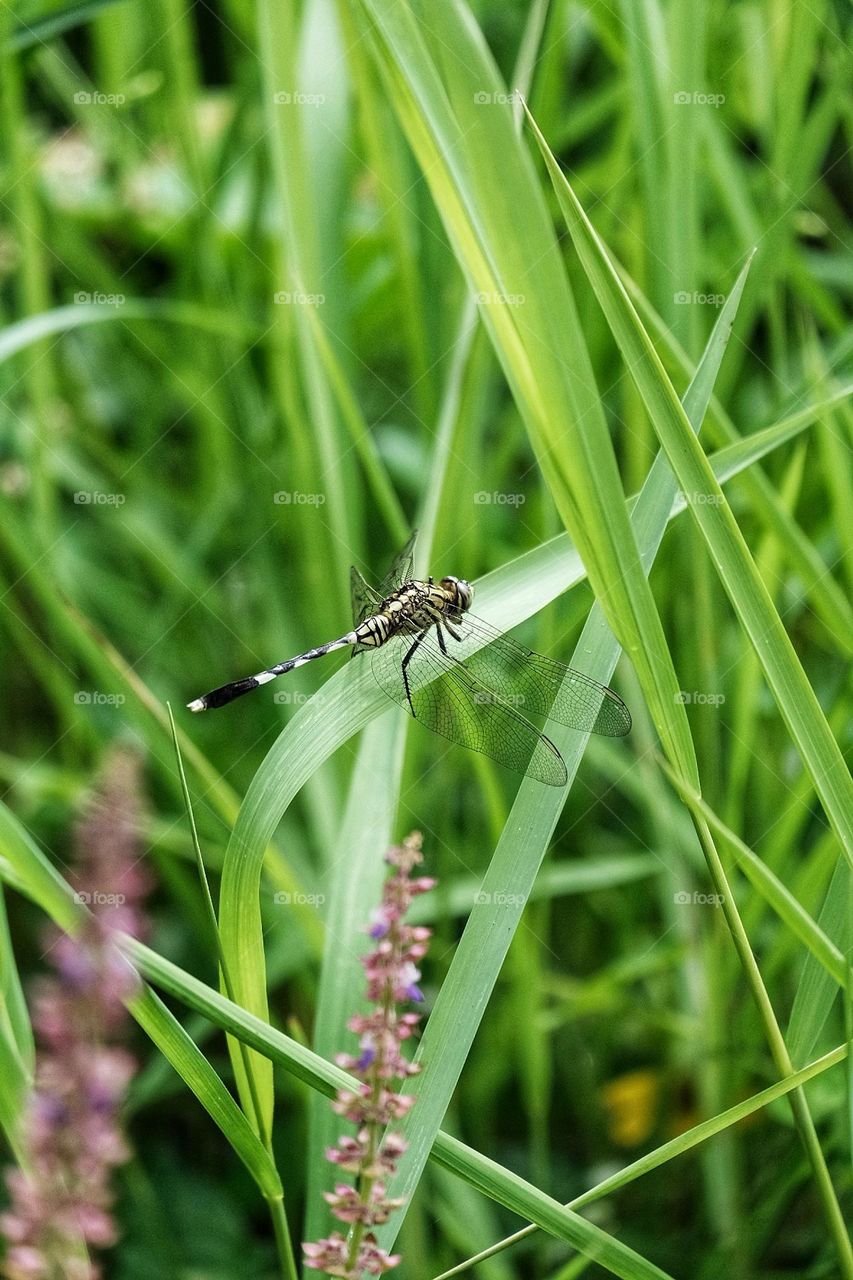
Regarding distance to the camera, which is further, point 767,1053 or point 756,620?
point 767,1053

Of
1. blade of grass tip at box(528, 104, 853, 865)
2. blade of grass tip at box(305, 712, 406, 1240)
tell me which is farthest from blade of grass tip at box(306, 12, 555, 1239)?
blade of grass tip at box(528, 104, 853, 865)

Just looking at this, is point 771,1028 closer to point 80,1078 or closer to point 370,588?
point 80,1078

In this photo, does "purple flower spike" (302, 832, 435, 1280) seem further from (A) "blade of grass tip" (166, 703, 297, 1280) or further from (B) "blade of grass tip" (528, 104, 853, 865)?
(B) "blade of grass tip" (528, 104, 853, 865)

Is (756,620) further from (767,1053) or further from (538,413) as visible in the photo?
(767,1053)

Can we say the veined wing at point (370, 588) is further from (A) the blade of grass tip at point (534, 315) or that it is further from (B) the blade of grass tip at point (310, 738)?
(A) the blade of grass tip at point (534, 315)

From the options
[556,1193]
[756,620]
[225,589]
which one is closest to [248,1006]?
[756,620]
